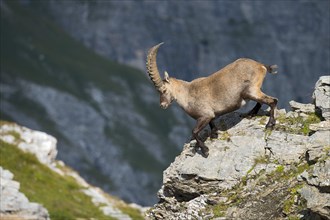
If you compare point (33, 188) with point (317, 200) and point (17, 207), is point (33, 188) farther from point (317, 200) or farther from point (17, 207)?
point (317, 200)

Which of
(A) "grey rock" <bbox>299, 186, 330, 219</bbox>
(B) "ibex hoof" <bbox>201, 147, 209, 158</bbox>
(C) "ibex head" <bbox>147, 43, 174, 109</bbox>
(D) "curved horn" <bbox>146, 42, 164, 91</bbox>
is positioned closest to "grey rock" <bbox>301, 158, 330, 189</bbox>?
(A) "grey rock" <bbox>299, 186, 330, 219</bbox>

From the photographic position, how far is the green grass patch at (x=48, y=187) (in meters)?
37.8

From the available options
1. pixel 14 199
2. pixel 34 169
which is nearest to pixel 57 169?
pixel 34 169

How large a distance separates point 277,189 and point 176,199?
12.7 feet

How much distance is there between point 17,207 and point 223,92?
15107 mm

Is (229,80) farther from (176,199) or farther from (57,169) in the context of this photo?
(57,169)

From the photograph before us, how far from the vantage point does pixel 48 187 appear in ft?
135

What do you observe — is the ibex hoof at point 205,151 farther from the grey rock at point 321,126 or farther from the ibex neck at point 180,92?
the grey rock at point 321,126

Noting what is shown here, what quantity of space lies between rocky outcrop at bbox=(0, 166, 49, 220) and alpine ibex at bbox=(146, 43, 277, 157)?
12678 millimetres

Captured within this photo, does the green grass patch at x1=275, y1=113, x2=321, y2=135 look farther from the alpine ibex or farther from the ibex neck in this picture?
the ibex neck

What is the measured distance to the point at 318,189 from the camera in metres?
17.8

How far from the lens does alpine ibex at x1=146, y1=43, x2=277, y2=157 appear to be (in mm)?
22906

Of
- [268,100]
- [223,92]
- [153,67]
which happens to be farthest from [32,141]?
[268,100]

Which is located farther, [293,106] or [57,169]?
[57,169]
